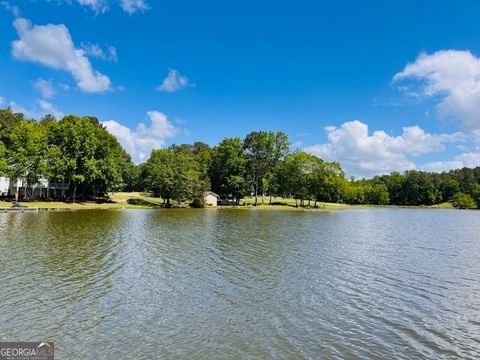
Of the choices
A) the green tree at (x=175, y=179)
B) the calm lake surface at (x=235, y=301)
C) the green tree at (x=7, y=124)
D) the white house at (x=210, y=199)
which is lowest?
the calm lake surface at (x=235, y=301)

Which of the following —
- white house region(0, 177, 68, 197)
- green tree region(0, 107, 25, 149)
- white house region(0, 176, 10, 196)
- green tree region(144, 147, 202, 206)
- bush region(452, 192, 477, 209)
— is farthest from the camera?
bush region(452, 192, 477, 209)

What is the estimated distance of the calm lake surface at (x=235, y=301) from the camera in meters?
12.5

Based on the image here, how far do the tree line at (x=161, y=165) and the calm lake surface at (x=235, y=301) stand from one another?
59555 millimetres

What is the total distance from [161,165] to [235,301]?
8929 centimetres

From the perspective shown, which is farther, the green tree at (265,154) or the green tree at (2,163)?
the green tree at (265,154)

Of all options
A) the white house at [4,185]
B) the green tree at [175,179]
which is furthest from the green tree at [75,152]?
the green tree at [175,179]

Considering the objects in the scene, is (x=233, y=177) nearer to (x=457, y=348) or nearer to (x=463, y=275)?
(x=463, y=275)

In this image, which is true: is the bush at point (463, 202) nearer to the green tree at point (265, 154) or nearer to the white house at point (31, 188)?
the green tree at point (265, 154)

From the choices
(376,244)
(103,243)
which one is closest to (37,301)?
(103,243)

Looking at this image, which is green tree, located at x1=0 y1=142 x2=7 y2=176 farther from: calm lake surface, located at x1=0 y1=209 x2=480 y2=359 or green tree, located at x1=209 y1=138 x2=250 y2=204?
green tree, located at x1=209 y1=138 x2=250 y2=204

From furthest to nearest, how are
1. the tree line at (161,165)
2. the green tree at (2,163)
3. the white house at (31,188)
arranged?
the white house at (31,188) → the tree line at (161,165) → the green tree at (2,163)

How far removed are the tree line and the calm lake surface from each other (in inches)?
2345

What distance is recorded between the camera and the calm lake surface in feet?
41.1

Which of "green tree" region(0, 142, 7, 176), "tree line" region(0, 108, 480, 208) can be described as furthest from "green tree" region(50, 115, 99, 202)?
"green tree" region(0, 142, 7, 176)
